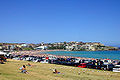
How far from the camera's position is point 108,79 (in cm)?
1664

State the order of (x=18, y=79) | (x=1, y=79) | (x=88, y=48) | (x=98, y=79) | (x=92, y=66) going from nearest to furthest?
(x=1, y=79) → (x=18, y=79) → (x=98, y=79) → (x=92, y=66) → (x=88, y=48)

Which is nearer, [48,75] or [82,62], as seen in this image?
[48,75]

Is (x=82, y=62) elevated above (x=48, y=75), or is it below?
below

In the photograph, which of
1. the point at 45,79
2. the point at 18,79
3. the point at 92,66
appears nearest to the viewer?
the point at 18,79

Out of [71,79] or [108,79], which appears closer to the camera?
[71,79]

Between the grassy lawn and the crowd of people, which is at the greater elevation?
the grassy lawn

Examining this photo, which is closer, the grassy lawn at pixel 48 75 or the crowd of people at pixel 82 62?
the grassy lawn at pixel 48 75

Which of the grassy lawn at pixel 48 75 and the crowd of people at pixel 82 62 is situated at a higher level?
the grassy lawn at pixel 48 75

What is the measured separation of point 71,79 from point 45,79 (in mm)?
2532

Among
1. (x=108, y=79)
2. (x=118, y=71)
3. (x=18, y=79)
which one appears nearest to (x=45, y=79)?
(x=18, y=79)

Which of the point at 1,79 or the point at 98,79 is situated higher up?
the point at 1,79

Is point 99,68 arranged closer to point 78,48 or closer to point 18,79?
point 18,79

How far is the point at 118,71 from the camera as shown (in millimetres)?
23000

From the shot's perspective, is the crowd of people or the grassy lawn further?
the crowd of people
